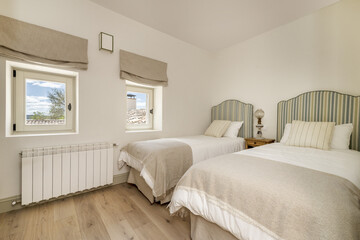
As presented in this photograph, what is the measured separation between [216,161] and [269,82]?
7.42ft

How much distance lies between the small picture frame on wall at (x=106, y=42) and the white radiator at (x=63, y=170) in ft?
4.35

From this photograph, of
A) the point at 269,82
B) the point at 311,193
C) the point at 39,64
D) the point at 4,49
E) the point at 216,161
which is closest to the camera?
the point at 311,193

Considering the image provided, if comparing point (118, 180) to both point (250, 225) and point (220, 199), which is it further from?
point (250, 225)

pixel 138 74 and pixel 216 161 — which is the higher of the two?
pixel 138 74

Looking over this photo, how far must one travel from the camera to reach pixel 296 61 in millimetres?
2537

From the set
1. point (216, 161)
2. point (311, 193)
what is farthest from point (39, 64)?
point (311, 193)

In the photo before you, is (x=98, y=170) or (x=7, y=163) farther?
(x=98, y=170)

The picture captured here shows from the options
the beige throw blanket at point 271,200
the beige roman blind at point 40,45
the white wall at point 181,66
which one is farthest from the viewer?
the white wall at point 181,66

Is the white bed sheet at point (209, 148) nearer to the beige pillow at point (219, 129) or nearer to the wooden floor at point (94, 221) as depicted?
the beige pillow at point (219, 129)

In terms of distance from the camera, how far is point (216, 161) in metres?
1.33

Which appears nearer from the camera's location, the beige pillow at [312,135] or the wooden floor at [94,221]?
the wooden floor at [94,221]

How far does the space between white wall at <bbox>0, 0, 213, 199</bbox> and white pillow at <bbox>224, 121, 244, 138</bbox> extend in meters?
0.72

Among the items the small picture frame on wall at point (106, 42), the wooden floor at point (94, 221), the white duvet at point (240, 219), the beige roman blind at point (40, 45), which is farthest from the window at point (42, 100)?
the white duvet at point (240, 219)

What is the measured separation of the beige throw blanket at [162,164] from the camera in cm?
171
